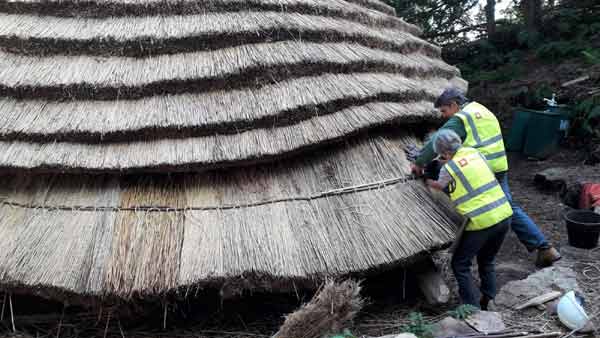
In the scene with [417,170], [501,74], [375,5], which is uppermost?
[501,74]

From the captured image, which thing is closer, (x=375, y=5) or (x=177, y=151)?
(x=177, y=151)

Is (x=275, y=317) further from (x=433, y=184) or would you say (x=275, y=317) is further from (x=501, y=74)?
(x=501, y=74)

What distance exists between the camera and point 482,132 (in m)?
3.54

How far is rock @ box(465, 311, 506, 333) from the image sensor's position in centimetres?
288

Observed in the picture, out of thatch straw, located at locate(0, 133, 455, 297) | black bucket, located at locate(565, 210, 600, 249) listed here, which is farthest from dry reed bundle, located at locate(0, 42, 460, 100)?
black bucket, located at locate(565, 210, 600, 249)

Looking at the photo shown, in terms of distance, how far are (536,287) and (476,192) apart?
35.4 inches

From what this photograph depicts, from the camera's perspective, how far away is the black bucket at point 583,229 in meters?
3.88

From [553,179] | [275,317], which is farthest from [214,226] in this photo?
[553,179]

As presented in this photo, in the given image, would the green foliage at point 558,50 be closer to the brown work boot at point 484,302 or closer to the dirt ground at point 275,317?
the dirt ground at point 275,317

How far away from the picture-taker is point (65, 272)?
118 inches

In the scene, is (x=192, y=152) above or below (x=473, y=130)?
below

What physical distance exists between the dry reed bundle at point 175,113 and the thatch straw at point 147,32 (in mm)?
458

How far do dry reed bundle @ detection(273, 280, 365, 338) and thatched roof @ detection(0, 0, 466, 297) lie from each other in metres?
0.34

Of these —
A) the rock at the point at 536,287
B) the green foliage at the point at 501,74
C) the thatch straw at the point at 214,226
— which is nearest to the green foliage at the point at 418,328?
the thatch straw at the point at 214,226
